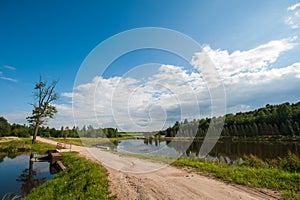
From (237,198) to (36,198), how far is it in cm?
776

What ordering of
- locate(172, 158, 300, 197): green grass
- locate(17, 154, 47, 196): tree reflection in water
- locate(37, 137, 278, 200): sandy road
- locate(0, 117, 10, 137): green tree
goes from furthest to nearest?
locate(0, 117, 10, 137): green tree, locate(17, 154, 47, 196): tree reflection in water, locate(172, 158, 300, 197): green grass, locate(37, 137, 278, 200): sandy road

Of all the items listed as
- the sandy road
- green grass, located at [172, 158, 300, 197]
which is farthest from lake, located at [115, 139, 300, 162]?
the sandy road

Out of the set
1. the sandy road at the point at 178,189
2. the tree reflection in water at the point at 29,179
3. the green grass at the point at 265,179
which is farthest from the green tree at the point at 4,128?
the green grass at the point at 265,179

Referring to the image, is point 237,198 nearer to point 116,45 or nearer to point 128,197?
point 128,197

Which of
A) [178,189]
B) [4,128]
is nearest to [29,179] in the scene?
[178,189]

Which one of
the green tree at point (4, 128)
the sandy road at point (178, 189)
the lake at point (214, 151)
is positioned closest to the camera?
the sandy road at point (178, 189)

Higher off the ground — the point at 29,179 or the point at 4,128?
the point at 4,128

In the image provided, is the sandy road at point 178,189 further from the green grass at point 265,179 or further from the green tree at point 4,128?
the green tree at point 4,128

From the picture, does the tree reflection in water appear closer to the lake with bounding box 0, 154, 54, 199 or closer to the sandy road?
the lake with bounding box 0, 154, 54, 199

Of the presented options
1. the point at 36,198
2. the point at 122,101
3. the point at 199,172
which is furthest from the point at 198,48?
the point at 36,198

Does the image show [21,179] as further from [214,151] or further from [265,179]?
[214,151]

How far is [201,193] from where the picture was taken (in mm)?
6234

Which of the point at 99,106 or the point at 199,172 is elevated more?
the point at 99,106

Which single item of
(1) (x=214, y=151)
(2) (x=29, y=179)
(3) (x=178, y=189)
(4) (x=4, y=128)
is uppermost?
(4) (x=4, y=128)
